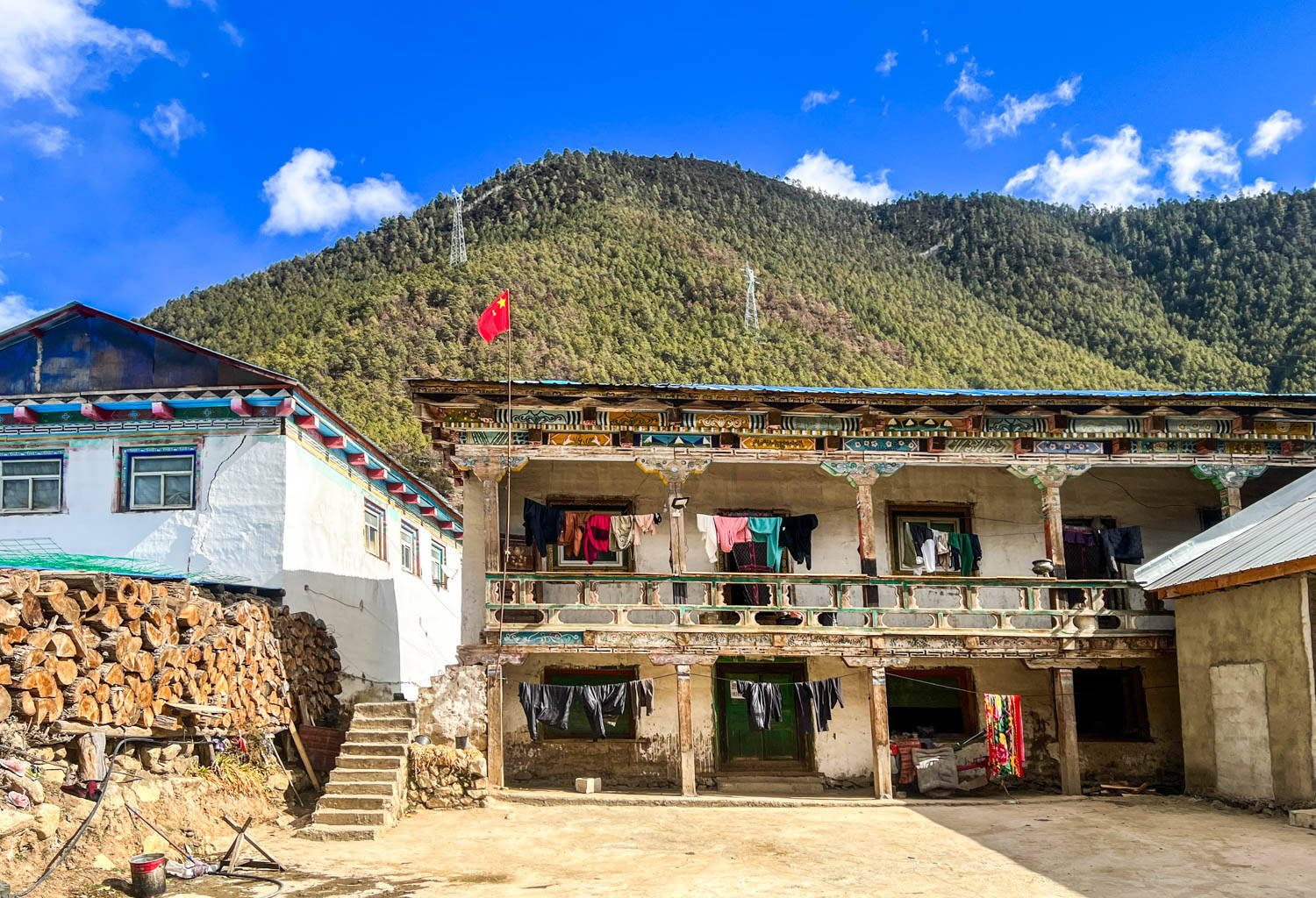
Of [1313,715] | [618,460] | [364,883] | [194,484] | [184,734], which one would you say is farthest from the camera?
[618,460]

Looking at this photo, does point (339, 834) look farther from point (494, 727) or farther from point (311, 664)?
point (311, 664)

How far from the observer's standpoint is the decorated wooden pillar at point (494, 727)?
1745 cm

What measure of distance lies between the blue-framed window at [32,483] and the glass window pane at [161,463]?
1235mm

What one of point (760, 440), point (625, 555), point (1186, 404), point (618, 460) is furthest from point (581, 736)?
point (1186, 404)

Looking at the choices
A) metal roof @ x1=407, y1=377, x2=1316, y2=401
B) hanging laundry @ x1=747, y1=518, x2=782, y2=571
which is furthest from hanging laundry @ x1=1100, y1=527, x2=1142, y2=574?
hanging laundry @ x1=747, y1=518, x2=782, y2=571

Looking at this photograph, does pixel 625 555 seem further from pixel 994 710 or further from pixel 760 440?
pixel 994 710

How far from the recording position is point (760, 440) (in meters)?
19.4

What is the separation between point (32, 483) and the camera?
18.1m

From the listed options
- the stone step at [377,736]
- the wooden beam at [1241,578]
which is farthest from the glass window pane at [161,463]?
the wooden beam at [1241,578]

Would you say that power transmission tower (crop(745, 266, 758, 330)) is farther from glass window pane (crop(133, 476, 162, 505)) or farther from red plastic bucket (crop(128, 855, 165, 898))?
red plastic bucket (crop(128, 855, 165, 898))

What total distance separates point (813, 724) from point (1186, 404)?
883cm

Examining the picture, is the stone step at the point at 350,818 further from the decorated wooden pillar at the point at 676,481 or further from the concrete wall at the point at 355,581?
the decorated wooden pillar at the point at 676,481

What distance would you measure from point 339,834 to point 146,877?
373 centimetres

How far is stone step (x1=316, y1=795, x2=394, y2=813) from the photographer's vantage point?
1429 centimetres
